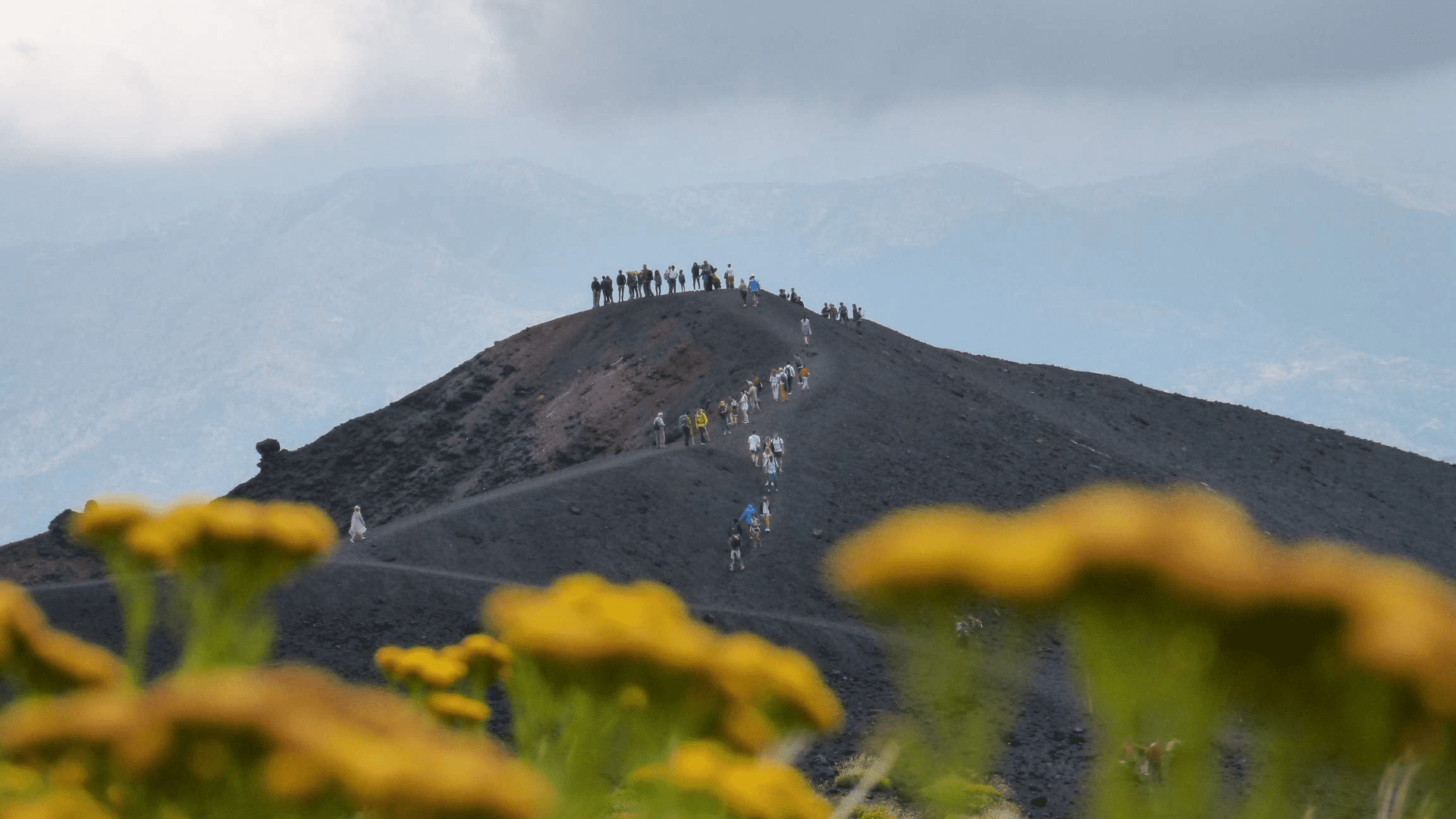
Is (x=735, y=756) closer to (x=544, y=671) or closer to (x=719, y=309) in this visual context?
(x=544, y=671)

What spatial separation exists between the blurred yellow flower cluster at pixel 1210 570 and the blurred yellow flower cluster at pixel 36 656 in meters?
1.80

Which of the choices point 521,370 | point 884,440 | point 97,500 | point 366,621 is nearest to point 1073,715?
point 366,621

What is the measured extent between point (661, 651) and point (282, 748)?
704 millimetres

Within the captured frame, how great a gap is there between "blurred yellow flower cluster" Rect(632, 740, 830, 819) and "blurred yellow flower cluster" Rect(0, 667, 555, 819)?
0.34m

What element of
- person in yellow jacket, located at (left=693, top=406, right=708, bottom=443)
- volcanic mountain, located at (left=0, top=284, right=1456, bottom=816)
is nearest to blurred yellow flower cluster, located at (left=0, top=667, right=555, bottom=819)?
volcanic mountain, located at (left=0, top=284, right=1456, bottom=816)

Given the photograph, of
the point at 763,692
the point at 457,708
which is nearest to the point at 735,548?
the point at 457,708

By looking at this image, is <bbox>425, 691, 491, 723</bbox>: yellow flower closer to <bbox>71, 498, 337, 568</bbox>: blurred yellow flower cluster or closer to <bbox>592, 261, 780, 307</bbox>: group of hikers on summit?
<bbox>71, 498, 337, 568</bbox>: blurred yellow flower cluster

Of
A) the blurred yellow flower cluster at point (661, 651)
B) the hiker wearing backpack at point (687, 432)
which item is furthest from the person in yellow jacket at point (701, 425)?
the blurred yellow flower cluster at point (661, 651)

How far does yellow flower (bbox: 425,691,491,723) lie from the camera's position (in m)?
3.01

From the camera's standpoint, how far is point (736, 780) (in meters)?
2.21

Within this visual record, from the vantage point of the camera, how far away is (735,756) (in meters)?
2.48

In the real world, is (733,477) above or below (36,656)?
above

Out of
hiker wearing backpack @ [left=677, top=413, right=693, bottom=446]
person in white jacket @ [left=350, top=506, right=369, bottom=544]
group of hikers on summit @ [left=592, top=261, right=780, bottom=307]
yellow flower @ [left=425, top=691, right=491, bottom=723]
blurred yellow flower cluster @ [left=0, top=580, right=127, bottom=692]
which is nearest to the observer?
blurred yellow flower cluster @ [left=0, top=580, right=127, bottom=692]

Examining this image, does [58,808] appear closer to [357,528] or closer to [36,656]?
[36,656]
